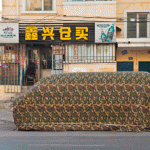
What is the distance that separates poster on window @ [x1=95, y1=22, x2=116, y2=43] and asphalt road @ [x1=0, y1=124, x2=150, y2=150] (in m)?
9.37

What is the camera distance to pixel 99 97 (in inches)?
230

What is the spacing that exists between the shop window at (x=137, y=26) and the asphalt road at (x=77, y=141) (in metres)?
10.9

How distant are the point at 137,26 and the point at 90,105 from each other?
11.2m

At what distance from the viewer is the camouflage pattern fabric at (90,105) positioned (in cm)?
581

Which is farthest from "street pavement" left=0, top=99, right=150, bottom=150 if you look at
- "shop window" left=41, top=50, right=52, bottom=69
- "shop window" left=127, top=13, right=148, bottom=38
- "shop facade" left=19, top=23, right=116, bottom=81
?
"shop window" left=127, top=13, right=148, bottom=38

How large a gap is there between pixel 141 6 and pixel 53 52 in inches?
247

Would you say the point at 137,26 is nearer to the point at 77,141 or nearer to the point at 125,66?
the point at 125,66

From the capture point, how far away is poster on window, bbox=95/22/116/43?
14406 millimetres

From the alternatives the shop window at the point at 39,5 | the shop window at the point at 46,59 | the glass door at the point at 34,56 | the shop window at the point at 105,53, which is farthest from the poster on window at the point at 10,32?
the shop window at the point at 105,53

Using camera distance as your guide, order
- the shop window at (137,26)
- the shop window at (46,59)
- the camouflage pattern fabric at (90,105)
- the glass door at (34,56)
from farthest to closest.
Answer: the shop window at (46,59) < the glass door at (34,56) < the shop window at (137,26) < the camouflage pattern fabric at (90,105)

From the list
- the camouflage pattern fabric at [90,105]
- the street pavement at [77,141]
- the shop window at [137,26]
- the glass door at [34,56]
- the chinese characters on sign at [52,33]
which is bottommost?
the street pavement at [77,141]

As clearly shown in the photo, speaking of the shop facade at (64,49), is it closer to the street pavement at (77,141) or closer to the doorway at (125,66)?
the doorway at (125,66)

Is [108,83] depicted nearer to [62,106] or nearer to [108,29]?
[62,106]

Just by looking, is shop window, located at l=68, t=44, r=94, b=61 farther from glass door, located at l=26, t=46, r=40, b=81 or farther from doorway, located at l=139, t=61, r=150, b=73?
doorway, located at l=139, t=61, r=150, b=73
